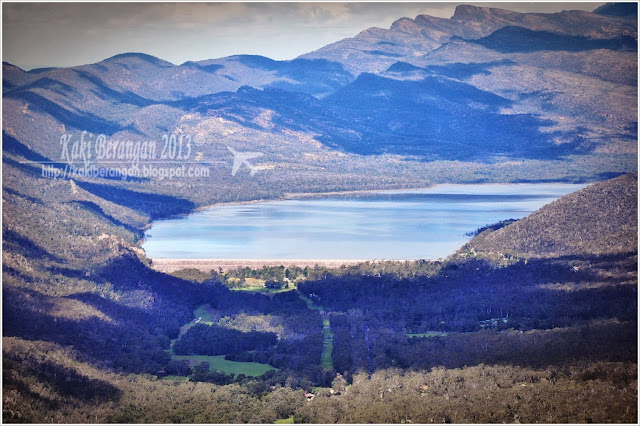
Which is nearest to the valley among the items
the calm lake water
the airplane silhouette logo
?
the calm lake water

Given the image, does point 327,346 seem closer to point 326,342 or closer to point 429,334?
point 326,342

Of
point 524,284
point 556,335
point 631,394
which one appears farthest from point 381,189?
point 631,394

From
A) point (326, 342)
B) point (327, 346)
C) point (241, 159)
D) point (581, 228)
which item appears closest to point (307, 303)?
point (326, 342)

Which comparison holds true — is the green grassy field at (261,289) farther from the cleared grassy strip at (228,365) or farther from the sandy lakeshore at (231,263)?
the cleared grassy strip at (228,365)

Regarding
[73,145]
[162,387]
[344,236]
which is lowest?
[162,387]

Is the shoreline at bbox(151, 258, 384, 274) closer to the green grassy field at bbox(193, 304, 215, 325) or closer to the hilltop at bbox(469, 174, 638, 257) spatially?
the hilltop at bbox(469, 174, 638, 257)

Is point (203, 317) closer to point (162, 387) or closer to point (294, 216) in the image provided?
point (162, 387)

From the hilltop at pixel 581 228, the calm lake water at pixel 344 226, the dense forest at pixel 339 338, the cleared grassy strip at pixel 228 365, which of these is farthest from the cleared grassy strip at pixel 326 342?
the hilltop at pixel 581 228
